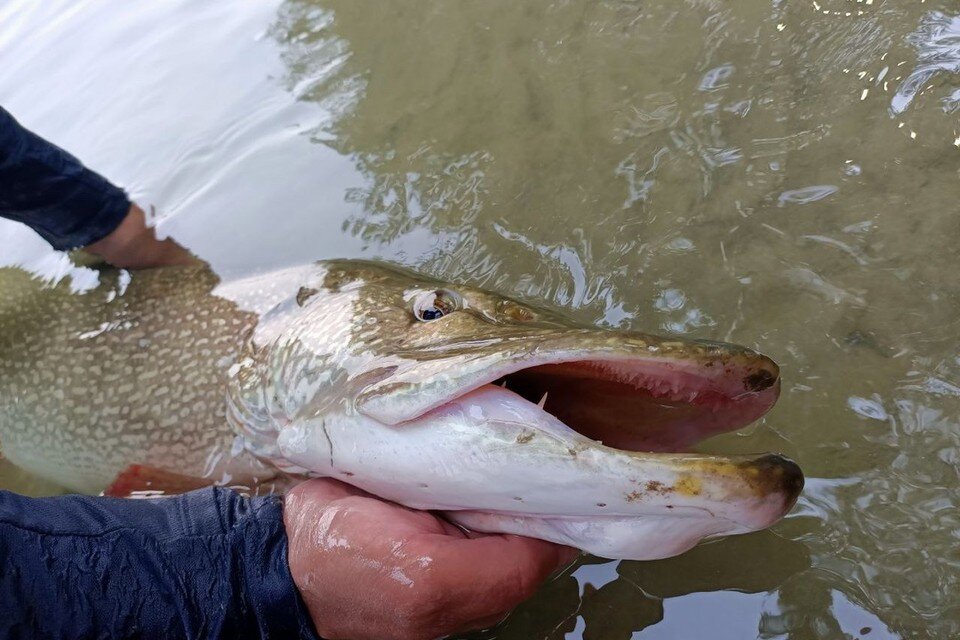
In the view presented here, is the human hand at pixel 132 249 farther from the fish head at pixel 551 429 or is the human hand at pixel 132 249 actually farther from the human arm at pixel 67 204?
the fish head at pixel 551 429

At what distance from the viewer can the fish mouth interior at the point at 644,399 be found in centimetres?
160

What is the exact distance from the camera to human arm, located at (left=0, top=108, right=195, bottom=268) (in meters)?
3.04

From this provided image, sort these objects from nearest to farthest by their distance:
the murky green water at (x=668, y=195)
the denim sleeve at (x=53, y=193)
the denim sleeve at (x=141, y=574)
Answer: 1. the denim sleeve at (x=141, y=574)
2. the murky green water at (x=668, y=195)
3. the denim sleeve at (x=53, y=193)

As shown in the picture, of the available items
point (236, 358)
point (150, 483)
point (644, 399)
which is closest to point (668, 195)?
point (644, 399)

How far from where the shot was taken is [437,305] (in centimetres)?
212

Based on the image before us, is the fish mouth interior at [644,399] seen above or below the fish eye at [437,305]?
below

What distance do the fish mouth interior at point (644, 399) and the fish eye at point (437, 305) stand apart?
376 mm

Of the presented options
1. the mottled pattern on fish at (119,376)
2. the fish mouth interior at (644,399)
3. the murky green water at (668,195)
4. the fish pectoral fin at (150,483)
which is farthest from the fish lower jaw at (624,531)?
the fish pectoral fin at (150,483)

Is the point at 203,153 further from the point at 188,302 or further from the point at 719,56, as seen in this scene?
the point at 719,56

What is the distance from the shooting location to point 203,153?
172 inches

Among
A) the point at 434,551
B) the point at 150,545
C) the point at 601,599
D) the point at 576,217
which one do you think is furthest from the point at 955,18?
the point at 150,545

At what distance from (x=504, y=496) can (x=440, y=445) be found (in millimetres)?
170

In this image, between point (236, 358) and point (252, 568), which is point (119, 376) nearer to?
point (236, 358)

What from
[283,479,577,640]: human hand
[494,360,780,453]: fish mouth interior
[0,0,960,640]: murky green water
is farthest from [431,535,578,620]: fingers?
[0,0,960,640]: murky green water
